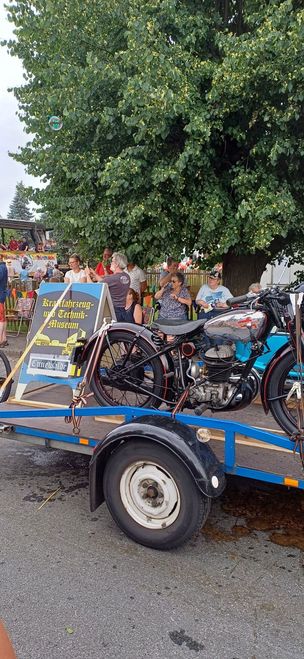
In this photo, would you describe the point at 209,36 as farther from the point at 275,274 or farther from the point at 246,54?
the point at 275,274

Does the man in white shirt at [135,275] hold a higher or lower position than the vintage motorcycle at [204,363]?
higher

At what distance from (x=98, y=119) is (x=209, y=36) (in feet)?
6.17

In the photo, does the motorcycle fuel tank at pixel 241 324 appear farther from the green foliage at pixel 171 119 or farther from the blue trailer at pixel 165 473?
the green foliage at pixel 171 119

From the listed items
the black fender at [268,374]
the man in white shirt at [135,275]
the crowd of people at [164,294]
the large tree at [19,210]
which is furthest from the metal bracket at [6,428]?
the large tree at [19,210]

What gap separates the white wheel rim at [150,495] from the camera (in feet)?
10.5

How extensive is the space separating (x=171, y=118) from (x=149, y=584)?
528 cm

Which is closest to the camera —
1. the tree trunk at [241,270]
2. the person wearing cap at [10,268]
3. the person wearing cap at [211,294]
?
the person wearing cap at [211,294]

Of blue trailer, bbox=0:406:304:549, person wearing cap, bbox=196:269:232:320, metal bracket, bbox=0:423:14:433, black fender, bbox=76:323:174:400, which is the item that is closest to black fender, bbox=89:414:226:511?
blue trailer, bbox=0:406:304:549

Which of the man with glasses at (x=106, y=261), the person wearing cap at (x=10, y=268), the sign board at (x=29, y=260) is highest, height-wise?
the sign board at (x=29, y=260)

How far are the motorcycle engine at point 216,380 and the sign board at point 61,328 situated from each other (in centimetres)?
116

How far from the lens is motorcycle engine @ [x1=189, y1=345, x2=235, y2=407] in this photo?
3.72m

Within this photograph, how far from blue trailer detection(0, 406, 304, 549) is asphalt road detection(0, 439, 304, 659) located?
20cm

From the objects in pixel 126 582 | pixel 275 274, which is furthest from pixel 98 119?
pixel 275 274

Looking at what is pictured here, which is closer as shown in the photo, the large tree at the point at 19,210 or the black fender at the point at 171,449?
the black fender at the point at 171,449
